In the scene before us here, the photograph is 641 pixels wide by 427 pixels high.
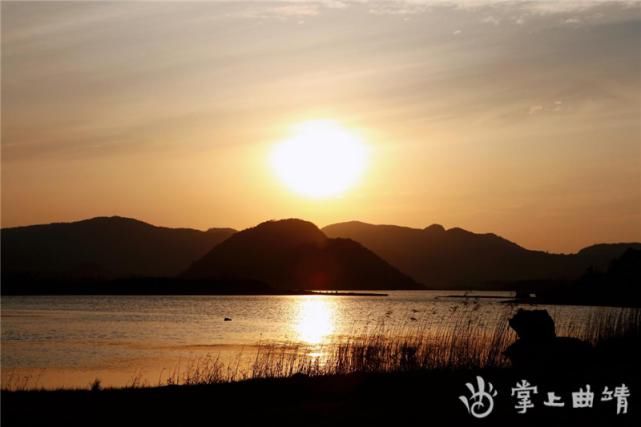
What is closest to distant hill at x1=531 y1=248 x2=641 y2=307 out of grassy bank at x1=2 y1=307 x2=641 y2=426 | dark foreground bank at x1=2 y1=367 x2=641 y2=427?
grassy bank at x1=2 y1=307 x2=641 y2=426

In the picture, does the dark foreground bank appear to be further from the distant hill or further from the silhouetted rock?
the distant hill

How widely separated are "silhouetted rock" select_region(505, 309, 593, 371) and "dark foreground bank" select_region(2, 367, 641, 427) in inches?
24.1

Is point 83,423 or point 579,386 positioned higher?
point 579,386

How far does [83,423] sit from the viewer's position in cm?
1377

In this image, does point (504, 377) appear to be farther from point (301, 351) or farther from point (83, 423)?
point (301, 351)

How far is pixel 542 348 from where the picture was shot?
19688 mm

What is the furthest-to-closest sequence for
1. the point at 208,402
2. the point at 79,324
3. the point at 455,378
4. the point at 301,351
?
the point at 79,324 → the point at 301,351 → the point at 455,378 → the point at 208,402

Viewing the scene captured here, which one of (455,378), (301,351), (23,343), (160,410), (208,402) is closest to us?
(160,410)

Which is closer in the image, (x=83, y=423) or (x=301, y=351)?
(x=83, y=423)

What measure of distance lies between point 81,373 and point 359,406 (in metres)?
15.8

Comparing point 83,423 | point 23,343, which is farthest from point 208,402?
point 23,343

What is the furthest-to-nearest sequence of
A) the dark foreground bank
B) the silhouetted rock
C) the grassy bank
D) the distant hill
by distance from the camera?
the distant hill → the silhouetted rock → the grassy bank → the dark foreground bank

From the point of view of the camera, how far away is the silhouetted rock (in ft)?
62.3

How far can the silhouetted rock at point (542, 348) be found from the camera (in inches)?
748
